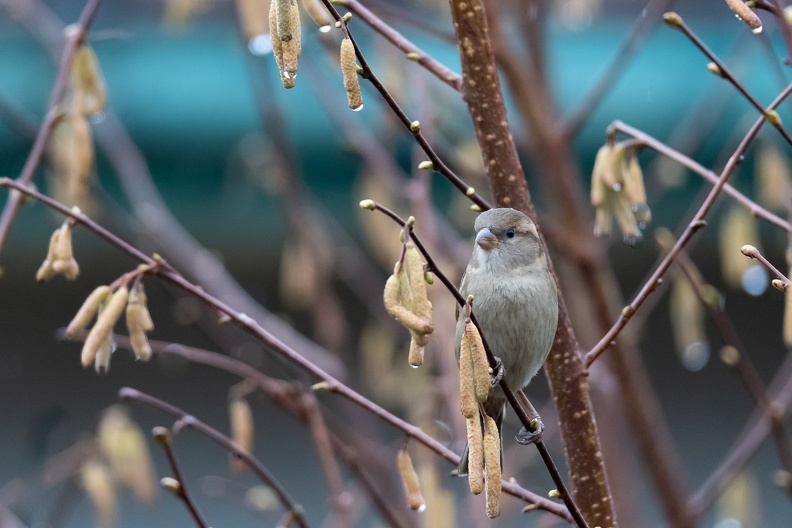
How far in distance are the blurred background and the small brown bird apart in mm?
232

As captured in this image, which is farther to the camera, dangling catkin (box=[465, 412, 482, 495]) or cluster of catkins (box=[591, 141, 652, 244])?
cluster of catkins (box=[591, 141, 652, 244])

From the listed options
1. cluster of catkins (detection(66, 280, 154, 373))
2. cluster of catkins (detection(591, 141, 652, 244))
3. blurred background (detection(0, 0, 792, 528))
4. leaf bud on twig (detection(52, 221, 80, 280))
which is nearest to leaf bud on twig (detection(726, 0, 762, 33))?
cluster of catkins (detection(591, 141, 652, 244))

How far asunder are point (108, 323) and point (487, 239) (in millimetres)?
832

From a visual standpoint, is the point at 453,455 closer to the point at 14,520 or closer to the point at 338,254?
the point at 14,520

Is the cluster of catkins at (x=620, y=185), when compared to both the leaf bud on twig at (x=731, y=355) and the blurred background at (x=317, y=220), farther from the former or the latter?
the leaf bud on twig at (x=731, y=355)

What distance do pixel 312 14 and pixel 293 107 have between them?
3.03 metres

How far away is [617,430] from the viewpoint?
10.2 feet

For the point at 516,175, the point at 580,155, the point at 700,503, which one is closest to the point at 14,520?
the point at 516,175

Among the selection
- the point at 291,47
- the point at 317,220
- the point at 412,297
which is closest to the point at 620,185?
the point at 412,297

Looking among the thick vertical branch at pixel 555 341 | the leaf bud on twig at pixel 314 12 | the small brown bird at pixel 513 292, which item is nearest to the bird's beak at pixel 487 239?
the small brown bird at pixel 513 292

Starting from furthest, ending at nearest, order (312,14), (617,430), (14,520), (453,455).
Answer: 1. (617,430)
2. (14,520)
3. (453,455)
4. (312,14)

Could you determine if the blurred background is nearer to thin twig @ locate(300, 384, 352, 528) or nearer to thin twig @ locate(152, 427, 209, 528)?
thin twig @ locate(300, 384, 352, 528)

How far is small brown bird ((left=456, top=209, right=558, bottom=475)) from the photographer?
6.55 feet

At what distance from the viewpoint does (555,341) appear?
72.2 inches
